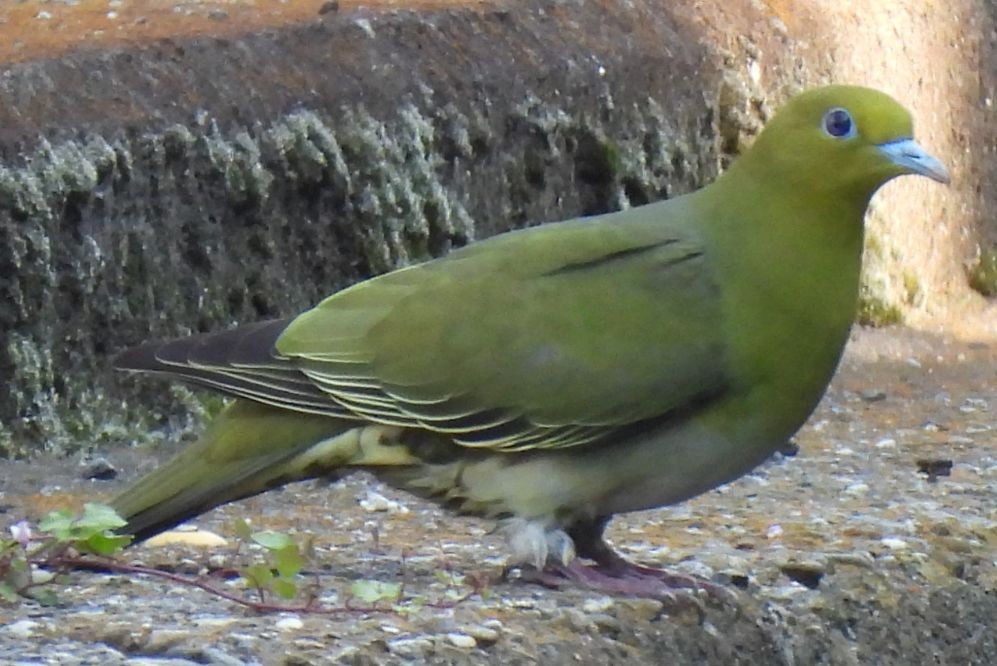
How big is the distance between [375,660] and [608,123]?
105 inches

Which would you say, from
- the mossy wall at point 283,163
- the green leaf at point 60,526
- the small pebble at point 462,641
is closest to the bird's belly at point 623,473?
the small pebble at point 462,641

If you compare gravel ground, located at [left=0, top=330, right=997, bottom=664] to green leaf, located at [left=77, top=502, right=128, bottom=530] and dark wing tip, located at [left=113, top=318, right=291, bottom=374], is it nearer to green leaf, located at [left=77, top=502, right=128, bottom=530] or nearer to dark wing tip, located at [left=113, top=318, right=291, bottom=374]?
green leaf, located at [left=77, top=502, right=128, bottom=530]

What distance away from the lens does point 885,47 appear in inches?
244

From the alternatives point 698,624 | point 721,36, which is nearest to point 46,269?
point 698,624

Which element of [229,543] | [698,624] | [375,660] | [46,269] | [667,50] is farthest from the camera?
[667,50]

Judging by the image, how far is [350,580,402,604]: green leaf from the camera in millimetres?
2697

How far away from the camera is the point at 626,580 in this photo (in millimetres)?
2945

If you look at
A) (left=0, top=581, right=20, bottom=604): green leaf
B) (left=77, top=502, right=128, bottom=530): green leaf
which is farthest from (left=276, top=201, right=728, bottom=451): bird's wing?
(left=0, top=581, right=20, bottom=604): green leaf

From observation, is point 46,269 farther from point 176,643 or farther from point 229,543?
point 176,643

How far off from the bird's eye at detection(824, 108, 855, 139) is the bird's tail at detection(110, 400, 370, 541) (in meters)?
0.85

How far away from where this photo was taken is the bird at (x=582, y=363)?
291 cm

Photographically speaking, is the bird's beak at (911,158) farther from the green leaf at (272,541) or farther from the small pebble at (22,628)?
the small pebble at (22,628)

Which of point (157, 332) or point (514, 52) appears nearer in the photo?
point (157, 332)

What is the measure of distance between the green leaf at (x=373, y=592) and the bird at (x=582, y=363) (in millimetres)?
265
